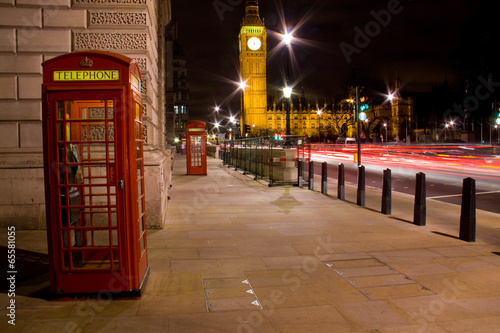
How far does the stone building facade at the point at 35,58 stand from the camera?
7402 millimetres

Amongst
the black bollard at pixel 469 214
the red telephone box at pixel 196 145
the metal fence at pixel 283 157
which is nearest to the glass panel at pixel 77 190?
the black bollard at pixel 469 214

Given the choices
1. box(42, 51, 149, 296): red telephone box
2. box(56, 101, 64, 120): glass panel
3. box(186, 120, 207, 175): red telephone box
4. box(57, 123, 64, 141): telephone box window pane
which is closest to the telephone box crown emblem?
box(42, 51, 149, 296): red telephone box

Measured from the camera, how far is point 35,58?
7.52 m

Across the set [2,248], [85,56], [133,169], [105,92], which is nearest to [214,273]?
[133,169]

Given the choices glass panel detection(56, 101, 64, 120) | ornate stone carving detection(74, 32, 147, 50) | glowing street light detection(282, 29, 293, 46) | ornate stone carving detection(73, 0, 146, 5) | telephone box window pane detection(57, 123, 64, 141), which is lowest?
telephone box window pane detection(57, 123, 64, 141)

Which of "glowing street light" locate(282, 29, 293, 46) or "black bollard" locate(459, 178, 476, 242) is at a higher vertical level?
"glowing street light" locate(282, 29, 293, 46)

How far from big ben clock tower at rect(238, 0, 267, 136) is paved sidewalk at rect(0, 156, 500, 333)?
11985 cm

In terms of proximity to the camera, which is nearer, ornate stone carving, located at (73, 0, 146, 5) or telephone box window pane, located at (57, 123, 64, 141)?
telephone box window pane, located at (57, 123, 64, 141)

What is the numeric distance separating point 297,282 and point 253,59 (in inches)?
5098

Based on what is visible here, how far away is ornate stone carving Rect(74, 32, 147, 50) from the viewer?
7535mm

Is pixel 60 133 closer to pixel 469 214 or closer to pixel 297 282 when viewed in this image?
pixel 297 282

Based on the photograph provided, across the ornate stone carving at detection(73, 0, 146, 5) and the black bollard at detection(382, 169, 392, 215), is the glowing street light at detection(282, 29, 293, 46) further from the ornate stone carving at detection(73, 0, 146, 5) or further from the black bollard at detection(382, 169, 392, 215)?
the ornate stone carving at detection(73, 0, 146, 5)

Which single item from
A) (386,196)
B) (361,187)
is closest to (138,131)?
(386,196)

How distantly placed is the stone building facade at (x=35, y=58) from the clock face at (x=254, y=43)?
12504 cm
